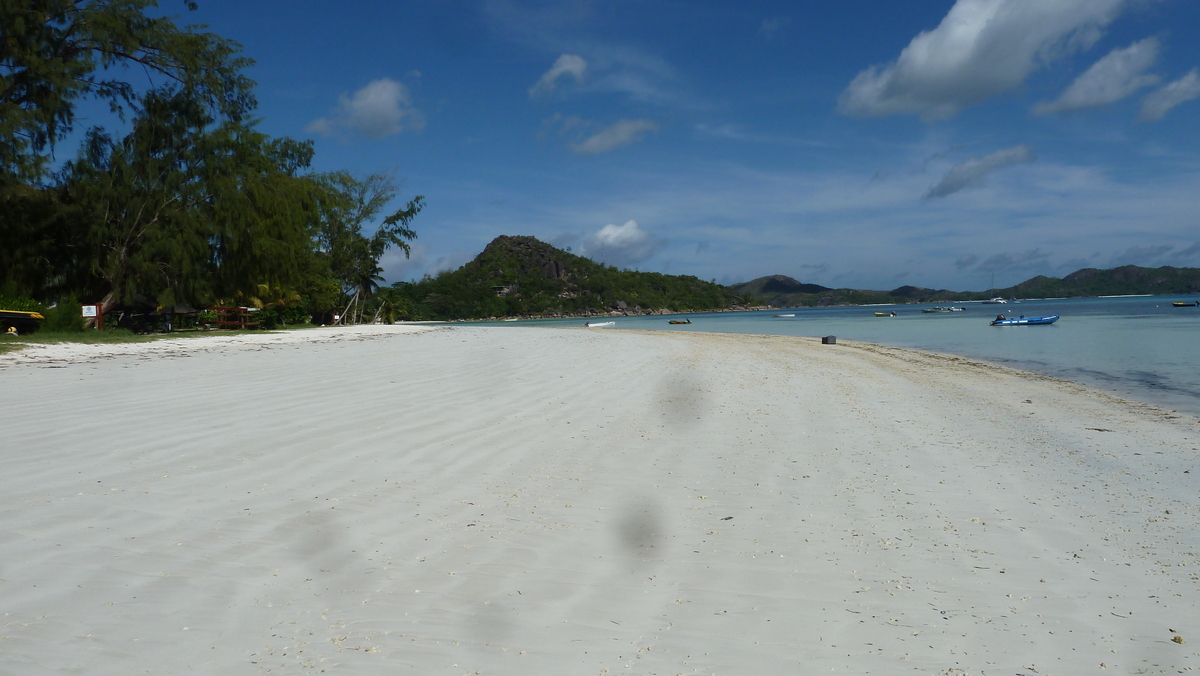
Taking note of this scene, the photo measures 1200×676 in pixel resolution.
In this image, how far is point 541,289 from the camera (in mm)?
153875

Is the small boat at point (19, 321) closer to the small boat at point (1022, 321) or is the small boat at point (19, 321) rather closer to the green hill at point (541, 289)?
the small boat at point (1022, 321)

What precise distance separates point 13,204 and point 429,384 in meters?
20.3

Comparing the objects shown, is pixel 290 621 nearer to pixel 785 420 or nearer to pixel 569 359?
pixel 785 420

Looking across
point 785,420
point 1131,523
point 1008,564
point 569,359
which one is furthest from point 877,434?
point 569,359

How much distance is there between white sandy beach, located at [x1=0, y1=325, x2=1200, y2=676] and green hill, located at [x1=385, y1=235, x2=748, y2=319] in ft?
355


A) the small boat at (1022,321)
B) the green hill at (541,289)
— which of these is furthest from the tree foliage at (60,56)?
the green hill at (541,289)

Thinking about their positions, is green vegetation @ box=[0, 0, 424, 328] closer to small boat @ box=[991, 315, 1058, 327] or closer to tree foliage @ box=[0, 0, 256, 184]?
tree foliage @ box=[0, 0, 256, 184]

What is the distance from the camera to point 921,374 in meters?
14.6

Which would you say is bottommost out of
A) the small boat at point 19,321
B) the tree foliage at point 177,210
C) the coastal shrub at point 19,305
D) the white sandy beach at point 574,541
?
the white sandy beach at point 574,541

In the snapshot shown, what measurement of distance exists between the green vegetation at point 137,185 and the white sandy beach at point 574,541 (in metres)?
16.8

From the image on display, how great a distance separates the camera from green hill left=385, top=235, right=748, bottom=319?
431 feet

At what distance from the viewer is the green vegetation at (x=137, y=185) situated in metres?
19.4

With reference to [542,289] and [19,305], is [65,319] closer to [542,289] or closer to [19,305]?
[19,305]

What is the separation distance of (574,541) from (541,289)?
151 meters
